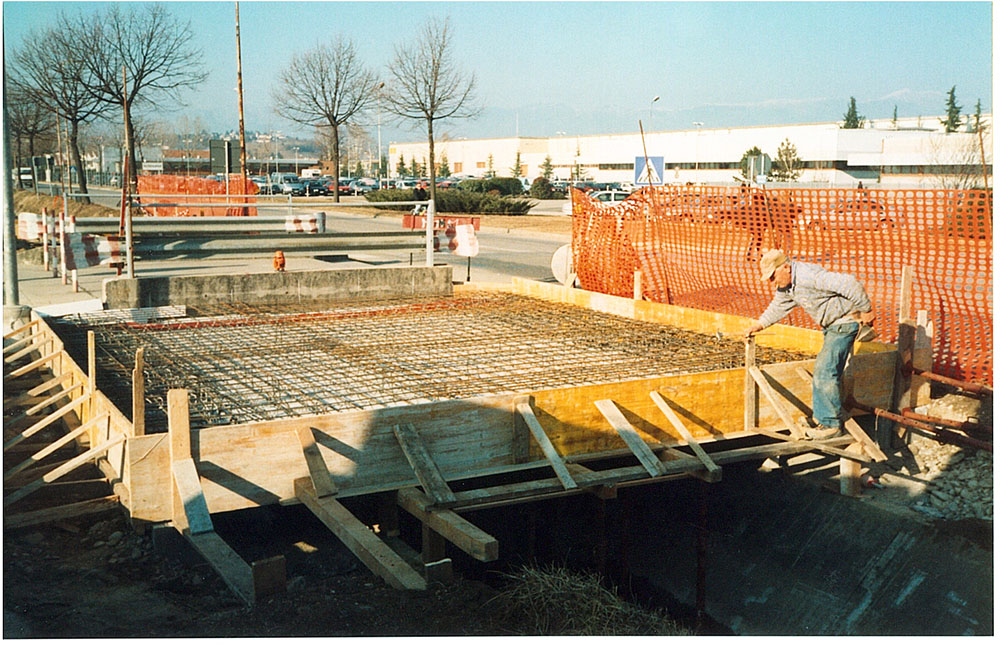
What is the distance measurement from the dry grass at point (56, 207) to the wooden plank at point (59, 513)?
2527 cm

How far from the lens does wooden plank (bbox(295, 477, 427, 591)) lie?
16.4 feet

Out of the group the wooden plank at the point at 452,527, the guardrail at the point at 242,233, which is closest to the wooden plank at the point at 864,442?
the wooden plank at the point at 452,527

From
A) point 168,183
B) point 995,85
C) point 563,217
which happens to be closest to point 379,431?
point 995,85

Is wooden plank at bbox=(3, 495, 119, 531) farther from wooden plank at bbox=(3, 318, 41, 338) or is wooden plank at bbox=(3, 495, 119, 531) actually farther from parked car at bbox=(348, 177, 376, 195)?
parked car at bbox=(348, 177, 376, 195)

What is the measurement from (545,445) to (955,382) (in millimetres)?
4177

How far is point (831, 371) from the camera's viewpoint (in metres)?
7.54

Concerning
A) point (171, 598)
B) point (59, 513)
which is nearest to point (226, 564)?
point (171, 598)

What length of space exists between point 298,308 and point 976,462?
28.1 ft

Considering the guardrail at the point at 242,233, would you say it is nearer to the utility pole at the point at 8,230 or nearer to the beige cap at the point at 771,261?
the utility pole at the point at 8,230

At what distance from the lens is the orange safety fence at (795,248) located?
345 inches

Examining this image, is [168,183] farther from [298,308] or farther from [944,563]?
[944,563]

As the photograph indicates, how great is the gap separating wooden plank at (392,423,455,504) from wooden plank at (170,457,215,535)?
1341mm

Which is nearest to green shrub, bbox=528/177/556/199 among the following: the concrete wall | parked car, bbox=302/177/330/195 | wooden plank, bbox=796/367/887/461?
parked car, bbox=302/177/330/195

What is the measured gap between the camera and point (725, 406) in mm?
7586
